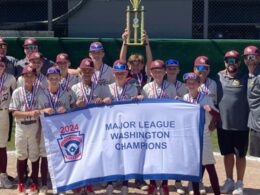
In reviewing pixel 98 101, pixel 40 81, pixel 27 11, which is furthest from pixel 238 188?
pixel 27 11

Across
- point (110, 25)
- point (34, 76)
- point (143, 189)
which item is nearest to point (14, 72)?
point (34, 76)

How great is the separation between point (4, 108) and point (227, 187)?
3.08 meters

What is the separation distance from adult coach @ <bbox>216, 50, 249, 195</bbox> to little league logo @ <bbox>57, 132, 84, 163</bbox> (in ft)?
6.05

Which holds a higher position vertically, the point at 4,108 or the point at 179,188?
the point at 4,108

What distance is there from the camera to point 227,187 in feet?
26.8

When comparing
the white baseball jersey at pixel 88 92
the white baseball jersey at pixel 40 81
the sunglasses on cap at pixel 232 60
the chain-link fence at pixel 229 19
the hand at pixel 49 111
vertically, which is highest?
the chain-link fence at pixel 229 19

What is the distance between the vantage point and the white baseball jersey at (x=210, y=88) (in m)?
7.96

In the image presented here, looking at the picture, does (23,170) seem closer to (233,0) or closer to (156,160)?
(156,160)

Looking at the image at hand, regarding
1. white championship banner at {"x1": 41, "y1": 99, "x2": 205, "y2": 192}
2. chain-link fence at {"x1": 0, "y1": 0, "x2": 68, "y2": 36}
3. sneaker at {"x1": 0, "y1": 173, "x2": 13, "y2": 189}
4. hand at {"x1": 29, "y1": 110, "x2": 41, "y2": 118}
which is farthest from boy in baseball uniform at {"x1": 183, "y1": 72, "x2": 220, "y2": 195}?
chain-link fence at {"x1": 0, "y1": 0, "x2": 68, "y2": 36}

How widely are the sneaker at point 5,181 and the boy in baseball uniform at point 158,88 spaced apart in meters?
1.89

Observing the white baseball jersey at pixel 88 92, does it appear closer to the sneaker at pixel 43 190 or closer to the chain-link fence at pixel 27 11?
the sneaker at pixel 43 190

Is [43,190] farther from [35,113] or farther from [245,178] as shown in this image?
[245,178]

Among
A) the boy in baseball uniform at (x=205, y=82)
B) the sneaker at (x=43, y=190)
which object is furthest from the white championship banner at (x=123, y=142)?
the boy in baseball uniform at (x=205, y=82)

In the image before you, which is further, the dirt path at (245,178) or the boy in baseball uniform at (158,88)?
the dirt path at (245,178)
